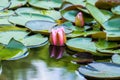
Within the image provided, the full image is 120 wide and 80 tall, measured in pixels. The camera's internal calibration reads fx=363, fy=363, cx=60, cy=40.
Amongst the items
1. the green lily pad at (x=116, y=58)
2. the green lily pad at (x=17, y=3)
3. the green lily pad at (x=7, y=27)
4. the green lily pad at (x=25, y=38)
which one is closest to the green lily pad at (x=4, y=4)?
the green lily pad at (x=17, y=3)

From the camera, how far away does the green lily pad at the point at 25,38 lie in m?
1.68

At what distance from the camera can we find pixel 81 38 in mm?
1701

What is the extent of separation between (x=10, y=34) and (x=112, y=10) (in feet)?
1.98

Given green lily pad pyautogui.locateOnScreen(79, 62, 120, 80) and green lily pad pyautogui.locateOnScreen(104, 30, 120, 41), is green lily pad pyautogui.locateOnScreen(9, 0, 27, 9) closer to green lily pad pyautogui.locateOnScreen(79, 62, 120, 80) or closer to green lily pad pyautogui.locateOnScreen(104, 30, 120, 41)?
green lily pad pyautogui.locateOnScreen(104, 30, 120, 41)

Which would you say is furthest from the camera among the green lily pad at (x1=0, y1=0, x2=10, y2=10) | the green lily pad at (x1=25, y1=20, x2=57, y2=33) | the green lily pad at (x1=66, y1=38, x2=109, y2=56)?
the green lily pad at (x1=0, y1=0, x2=10, y2=10)

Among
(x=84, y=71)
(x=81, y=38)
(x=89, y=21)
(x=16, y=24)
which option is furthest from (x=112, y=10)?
(x=84, y=71)

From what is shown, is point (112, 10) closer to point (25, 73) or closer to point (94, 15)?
point (94, 15)

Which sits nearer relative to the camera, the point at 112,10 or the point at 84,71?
the point at 84,71

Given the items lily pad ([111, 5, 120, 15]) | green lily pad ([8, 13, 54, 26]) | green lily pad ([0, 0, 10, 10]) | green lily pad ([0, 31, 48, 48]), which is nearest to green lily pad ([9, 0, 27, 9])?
green lily pad ([0, 0, 10, 10])

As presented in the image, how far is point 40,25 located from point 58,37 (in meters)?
0.21

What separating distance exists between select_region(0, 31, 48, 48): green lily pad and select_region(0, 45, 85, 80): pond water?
0.18ft

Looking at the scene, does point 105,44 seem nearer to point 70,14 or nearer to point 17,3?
point 70,14

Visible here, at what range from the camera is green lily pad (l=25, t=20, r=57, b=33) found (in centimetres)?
179

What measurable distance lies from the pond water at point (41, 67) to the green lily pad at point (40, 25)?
0.18m
